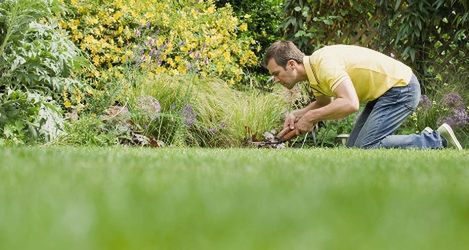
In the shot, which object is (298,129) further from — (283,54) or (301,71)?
(283,54)

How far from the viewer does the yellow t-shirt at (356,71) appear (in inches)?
222

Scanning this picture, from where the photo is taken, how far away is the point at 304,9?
8.91m

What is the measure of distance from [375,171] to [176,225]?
145 cm

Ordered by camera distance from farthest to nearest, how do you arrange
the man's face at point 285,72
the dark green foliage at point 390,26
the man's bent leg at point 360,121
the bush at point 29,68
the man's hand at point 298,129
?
the dark green foliage at point 390,26 < the man's bent leg at point 360,121 < the man's face at point 285,72 < the man's hand at point 298,129 < the bush at point 29,68

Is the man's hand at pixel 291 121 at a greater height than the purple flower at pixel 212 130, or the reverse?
the man's hand at pixel 291 121

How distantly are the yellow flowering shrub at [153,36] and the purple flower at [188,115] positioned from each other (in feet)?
2.47

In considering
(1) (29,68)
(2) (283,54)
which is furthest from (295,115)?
(1) (29,68)

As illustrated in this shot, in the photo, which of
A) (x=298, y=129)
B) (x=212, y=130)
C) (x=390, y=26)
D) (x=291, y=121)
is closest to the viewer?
(x=298, y=129)

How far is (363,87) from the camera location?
6105mm

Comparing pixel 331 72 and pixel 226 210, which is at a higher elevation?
pixel 226 210

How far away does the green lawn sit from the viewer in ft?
3.32

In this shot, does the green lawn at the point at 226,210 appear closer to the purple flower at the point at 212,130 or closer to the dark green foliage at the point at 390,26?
the purple flower at the point at 212,130

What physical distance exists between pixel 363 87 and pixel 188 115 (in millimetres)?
1869

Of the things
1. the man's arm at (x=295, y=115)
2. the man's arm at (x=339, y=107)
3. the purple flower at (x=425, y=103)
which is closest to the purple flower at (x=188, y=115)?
the man's arm at (x=295, y=115)
